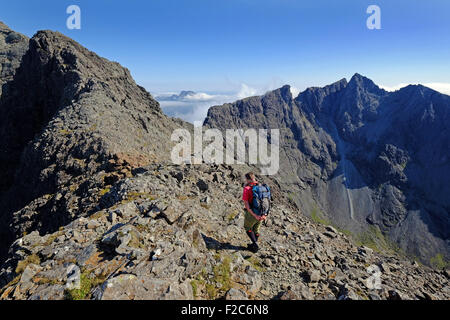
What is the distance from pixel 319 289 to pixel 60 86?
62.6 meters

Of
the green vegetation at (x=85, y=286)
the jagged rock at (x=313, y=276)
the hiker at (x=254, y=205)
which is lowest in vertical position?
the jagged rock at (x=313, y=276)

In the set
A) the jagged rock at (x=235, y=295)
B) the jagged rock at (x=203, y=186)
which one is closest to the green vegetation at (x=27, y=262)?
the jagged rock at (x=235, y=295)

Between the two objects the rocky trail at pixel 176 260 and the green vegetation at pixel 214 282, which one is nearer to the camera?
the rocky trail at pixel 176 260

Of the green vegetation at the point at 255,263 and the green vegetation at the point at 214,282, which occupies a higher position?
the green vegetation at the point at 214,282

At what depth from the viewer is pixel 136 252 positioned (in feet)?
32.0

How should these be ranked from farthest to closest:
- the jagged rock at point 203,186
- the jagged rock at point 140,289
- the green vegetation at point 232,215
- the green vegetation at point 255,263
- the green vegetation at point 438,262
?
1. the green vegetation at point 438,262
2. the jagged rock at point 203,186
3. the green vegetation at point 232,215
4. the green vegetation at point 255,263
5. the jagged rock at point 140,289

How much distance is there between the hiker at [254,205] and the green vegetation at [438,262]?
750 ft

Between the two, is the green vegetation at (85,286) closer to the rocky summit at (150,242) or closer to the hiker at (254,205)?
the rocky summit at (150,242)

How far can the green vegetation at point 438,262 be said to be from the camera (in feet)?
552

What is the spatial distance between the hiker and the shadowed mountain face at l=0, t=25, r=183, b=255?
14385 millimetres

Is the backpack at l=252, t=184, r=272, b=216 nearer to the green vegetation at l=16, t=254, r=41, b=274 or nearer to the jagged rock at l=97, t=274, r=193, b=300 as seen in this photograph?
the jagged rock at l=97, t=274, r=193, b=300
